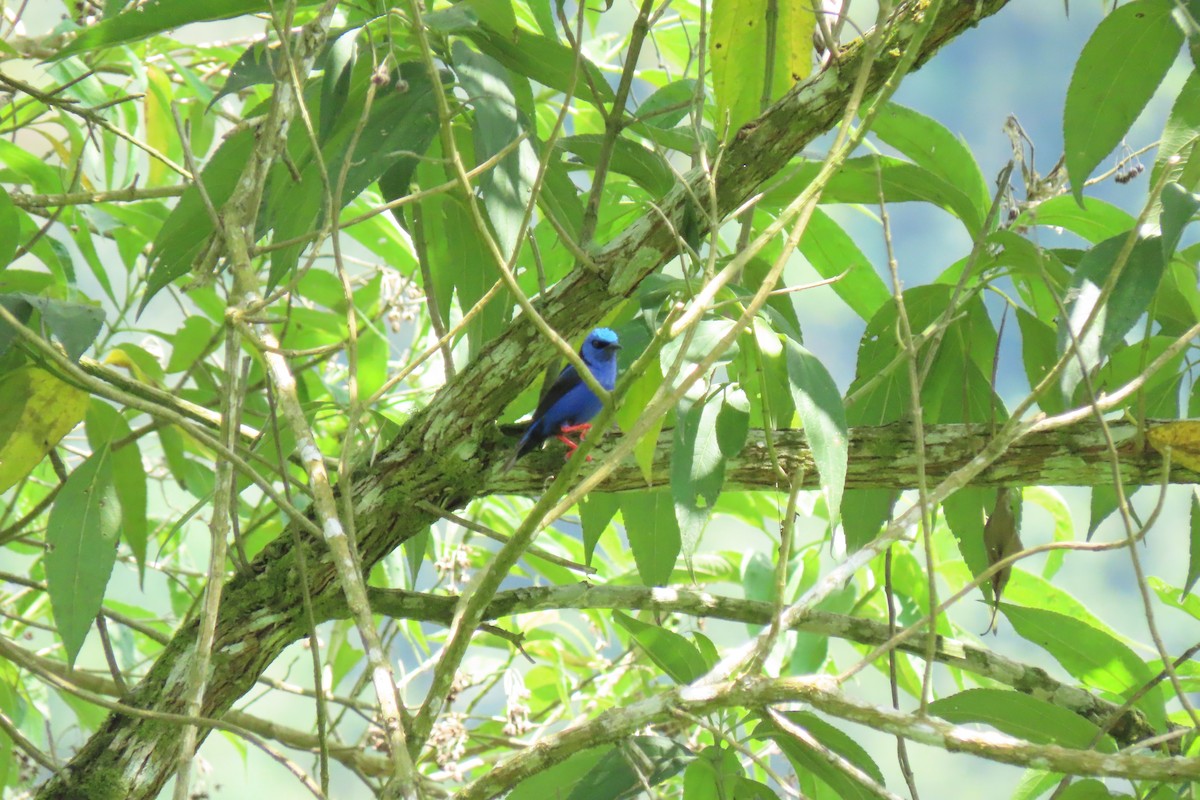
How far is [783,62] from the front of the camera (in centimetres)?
239

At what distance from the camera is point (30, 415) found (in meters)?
2.38

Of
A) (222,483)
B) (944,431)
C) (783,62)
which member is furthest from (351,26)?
(944,431)

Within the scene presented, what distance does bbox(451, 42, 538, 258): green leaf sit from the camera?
2.08m

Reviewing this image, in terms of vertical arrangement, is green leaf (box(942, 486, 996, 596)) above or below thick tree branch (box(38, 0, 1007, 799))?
below

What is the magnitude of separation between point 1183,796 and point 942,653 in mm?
540

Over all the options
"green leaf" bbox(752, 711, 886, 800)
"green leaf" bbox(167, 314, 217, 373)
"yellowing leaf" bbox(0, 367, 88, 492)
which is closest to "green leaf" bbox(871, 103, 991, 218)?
"green leaf" bbox(752, 711, 886, 800)

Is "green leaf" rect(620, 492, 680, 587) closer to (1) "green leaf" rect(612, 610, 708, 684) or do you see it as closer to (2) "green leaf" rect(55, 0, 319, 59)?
(1) "green leaf" rect(612, 610, 708, 684)

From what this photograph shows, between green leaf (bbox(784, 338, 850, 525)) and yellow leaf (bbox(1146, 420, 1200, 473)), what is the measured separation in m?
0.76

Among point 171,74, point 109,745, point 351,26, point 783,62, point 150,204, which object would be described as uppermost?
point 171,74

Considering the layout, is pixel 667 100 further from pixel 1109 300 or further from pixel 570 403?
pixel 1109 300

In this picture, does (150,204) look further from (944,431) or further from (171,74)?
(944,431)

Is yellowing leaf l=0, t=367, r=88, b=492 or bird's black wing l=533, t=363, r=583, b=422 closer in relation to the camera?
yellowing leaf l=0, t=367, r=88, b=492

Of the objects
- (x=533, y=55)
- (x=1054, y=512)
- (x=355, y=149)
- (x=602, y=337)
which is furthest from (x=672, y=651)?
(x=1054, y=512)

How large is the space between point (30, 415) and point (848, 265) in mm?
1855
